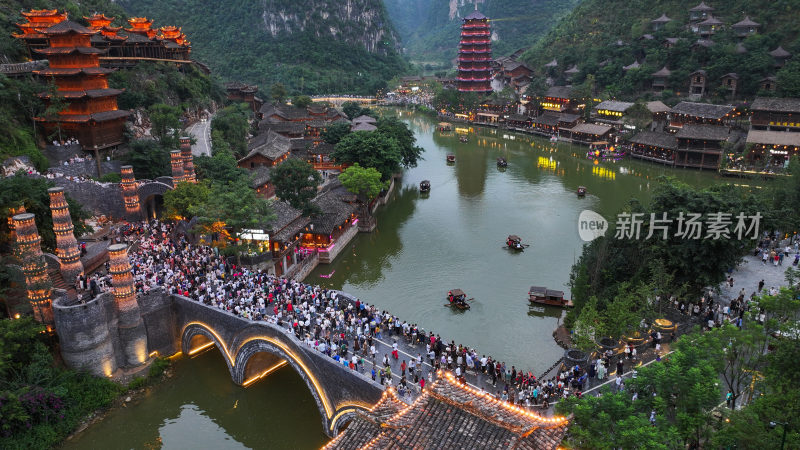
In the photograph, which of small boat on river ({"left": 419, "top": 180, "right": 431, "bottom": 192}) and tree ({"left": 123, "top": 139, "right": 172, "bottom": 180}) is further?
small boat on river ({"left": 419, "top": 180, "right": 431, "bottom": 192})

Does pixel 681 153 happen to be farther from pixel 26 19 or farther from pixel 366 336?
pixel 26 19

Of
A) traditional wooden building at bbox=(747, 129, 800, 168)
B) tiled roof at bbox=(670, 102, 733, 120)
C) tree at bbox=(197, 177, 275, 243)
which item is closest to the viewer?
tree at bbox=(197, 177, 275, 243)

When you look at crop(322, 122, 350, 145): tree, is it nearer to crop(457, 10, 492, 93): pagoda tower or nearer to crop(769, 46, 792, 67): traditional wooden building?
crop(457, 10, 492, 93): pagoda tower

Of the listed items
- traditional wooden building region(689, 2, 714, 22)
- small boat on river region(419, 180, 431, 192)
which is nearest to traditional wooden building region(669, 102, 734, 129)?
traditional wooden building region(689, 2, 714, 22)

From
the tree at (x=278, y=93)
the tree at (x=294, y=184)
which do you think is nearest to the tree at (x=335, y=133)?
the tree at (x=294, y=184)

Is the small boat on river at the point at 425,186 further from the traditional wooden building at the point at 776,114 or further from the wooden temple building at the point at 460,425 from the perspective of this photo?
the wooden temple building at the point at 460,425

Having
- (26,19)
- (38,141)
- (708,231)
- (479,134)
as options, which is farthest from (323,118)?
(708,231)
